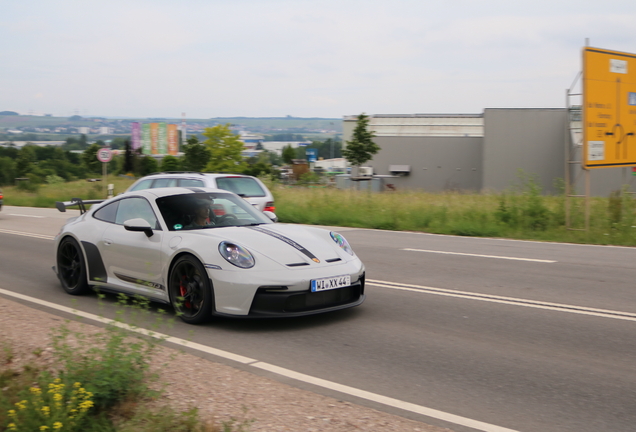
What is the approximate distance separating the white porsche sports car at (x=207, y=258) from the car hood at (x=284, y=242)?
0.01 metres

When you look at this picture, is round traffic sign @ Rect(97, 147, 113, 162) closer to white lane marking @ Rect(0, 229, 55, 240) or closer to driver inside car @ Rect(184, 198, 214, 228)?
white lane marking @ Rect(0, 229, 55, 240)

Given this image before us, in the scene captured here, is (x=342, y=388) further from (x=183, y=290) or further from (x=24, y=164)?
(x=24, y=164)

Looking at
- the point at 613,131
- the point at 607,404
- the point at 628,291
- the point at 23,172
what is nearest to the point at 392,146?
the point at 23,172

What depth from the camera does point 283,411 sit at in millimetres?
4043

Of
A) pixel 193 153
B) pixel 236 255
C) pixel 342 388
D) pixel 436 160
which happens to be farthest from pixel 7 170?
pixel 342 388

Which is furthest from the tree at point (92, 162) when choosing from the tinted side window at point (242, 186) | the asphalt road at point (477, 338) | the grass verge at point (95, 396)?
the grass verge at point (95, 396)

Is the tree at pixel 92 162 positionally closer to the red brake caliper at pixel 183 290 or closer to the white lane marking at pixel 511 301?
the white lane marking at pixel 511 301

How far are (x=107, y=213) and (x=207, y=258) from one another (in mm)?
2283

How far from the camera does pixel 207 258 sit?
6281mm

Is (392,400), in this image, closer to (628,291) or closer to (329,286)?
(329,286)

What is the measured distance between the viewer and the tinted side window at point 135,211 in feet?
23.8

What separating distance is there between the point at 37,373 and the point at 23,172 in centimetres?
7760

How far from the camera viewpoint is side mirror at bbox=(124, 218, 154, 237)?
273 inches

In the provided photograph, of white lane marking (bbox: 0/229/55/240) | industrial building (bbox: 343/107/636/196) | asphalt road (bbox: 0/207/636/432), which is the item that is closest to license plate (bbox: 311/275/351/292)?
asphalt road (bbox: 0/207/636/432)
